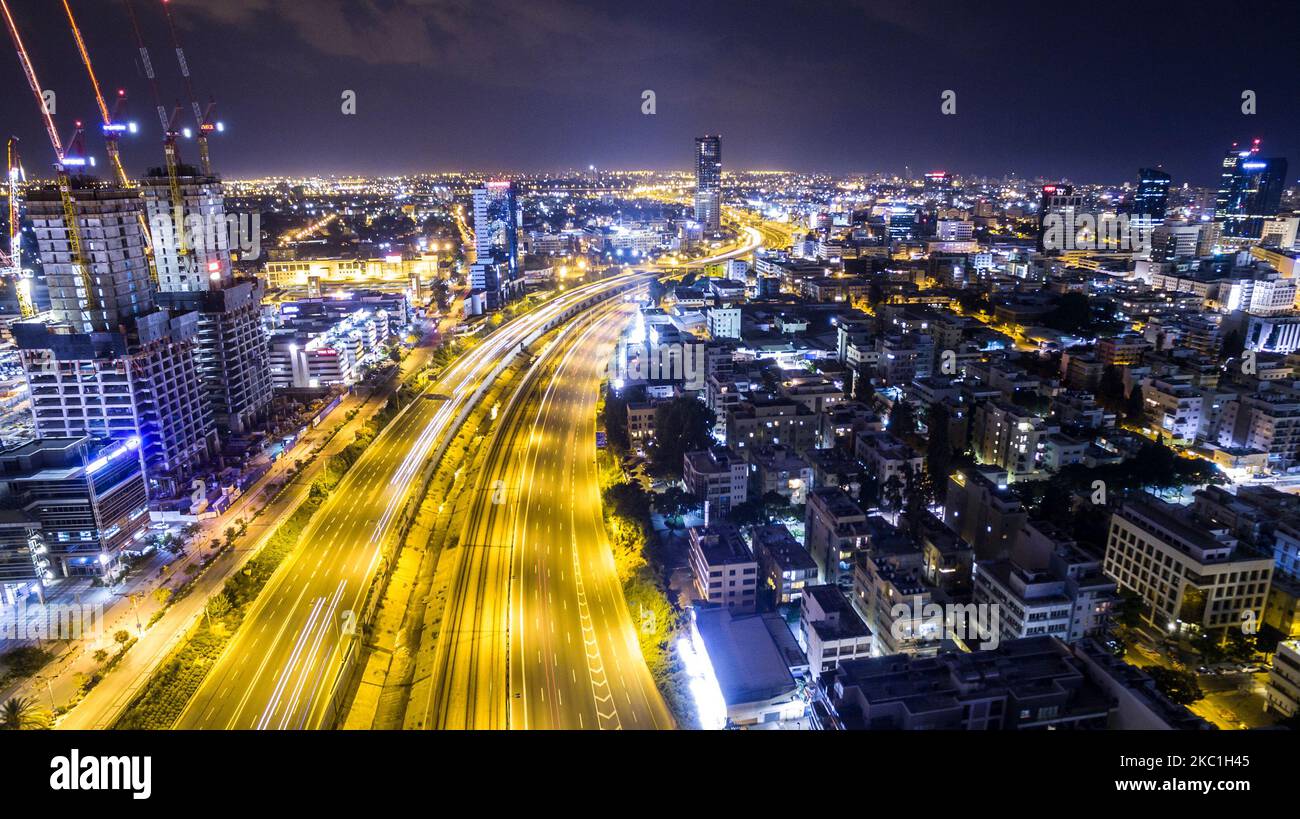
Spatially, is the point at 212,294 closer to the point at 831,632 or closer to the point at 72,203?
the point at 72,203

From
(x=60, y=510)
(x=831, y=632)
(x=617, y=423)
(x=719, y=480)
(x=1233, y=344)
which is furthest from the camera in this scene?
(x=1233, y=344)

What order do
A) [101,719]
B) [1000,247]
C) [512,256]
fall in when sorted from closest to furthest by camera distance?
1. [101,719]
2. [512,256]
3. [1000,247]

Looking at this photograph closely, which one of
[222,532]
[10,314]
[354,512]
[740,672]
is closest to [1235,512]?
[740,672]

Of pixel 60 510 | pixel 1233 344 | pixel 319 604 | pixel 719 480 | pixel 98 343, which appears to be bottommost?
pixel 319 604

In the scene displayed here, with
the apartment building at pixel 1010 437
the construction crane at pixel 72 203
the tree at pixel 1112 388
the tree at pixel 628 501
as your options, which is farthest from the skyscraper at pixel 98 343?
the tree at pixel 1112 388

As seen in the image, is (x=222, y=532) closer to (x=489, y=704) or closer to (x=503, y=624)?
(x=503, y=624)

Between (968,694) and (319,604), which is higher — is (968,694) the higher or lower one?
the higher one

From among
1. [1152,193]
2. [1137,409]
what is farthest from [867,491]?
[1152,193]

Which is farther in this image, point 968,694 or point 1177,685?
point 1177,685
